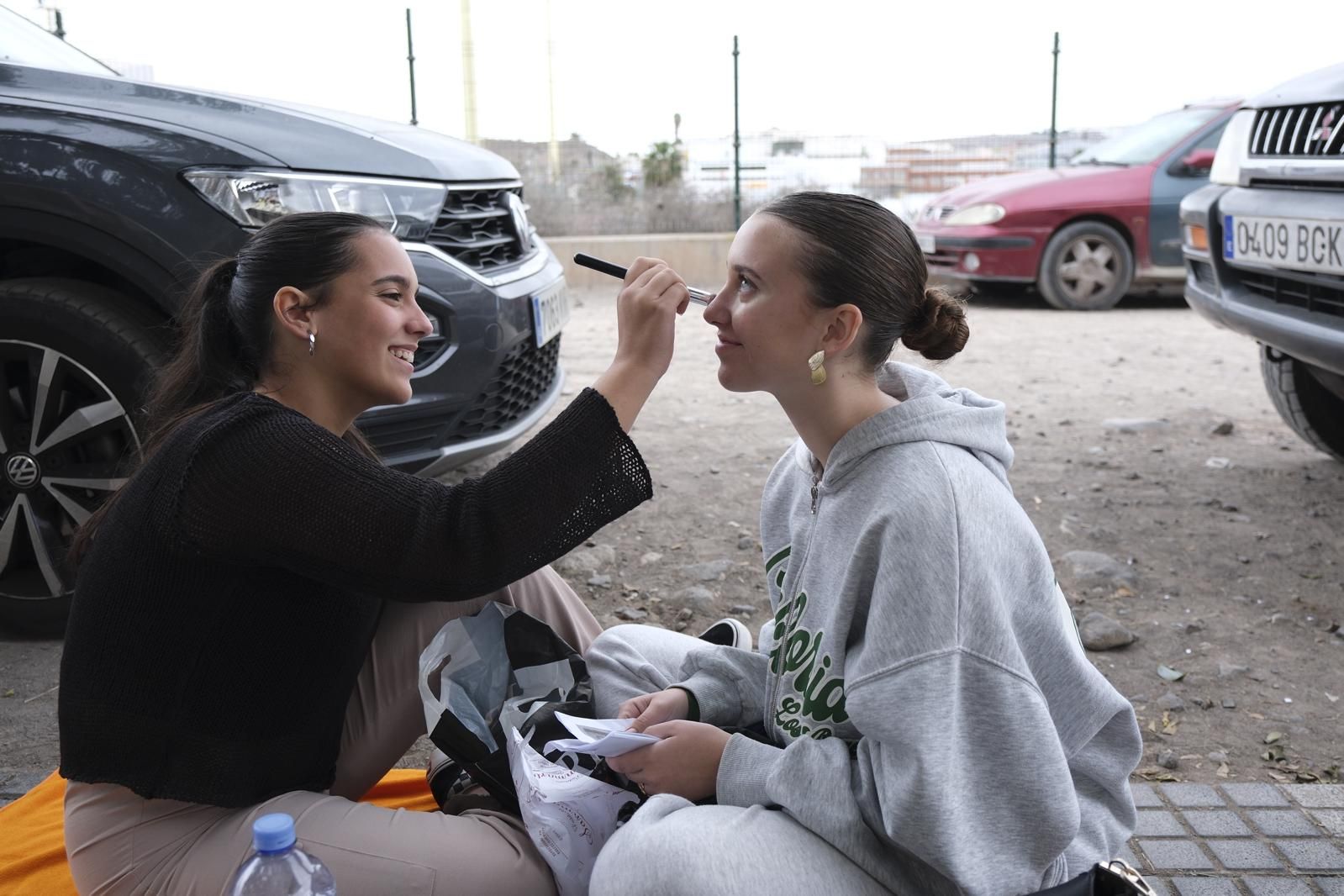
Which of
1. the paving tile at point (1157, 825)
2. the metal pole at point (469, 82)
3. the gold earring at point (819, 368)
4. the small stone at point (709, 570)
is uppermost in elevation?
the metal pole at point (469, 82)

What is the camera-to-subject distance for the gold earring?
1.93m

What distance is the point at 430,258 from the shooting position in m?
3.67

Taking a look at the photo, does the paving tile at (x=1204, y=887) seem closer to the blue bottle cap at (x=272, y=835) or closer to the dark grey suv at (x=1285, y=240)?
the blue bottle cap at (x=272, y=835)

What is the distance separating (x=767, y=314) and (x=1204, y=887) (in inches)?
54.8

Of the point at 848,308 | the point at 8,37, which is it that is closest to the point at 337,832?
the point at 848,308

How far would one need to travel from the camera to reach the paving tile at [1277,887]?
2.33 metres

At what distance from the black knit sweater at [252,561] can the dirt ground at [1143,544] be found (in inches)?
46.7

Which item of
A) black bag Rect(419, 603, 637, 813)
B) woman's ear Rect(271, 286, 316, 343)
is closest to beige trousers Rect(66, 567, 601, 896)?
black bag Rect(419, 603, 637, 813)

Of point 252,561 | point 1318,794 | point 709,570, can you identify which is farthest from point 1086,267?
point 252,561

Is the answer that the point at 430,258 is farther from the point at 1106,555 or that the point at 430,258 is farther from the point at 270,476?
the point at 1106,555

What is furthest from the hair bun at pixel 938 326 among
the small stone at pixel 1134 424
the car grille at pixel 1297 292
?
the small stone at pixel 1134 424

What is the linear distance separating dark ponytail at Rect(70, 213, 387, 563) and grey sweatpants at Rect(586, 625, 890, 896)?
0.83 m

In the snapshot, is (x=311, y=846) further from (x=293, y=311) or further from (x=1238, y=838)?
(x=1238, y=838)

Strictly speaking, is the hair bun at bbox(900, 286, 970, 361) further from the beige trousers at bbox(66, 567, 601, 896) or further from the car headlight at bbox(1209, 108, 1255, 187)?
the car headlight at bbox(1209, 108, 1255, 187)
